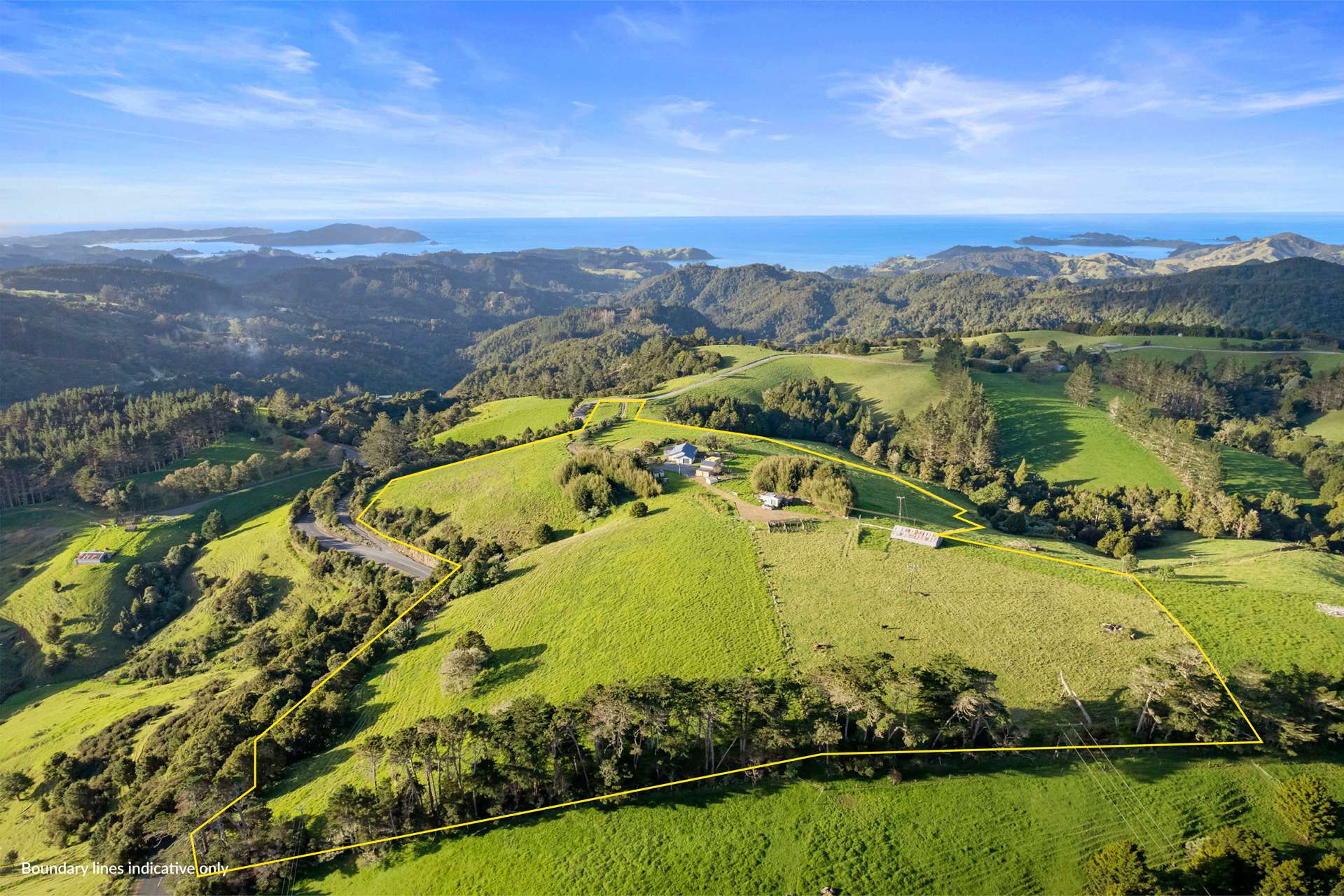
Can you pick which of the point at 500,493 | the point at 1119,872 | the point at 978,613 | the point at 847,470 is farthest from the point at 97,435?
the point at 1119,872

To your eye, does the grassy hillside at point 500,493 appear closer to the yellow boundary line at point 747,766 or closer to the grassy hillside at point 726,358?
the yellow boundary line at point 747,766

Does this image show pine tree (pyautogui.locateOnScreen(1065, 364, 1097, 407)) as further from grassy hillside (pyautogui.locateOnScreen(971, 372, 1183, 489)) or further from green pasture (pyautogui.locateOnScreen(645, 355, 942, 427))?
green pasture (pyautogui.locateOnScreen(645, 355, 942, 427))

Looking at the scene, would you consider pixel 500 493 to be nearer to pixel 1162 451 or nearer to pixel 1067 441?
pixel 1067 441

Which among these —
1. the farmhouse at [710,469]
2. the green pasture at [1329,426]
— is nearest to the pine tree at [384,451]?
the farmhouse at [710,469]

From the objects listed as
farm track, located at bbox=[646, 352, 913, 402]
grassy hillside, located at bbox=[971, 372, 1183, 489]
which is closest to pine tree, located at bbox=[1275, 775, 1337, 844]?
grassy hillside, located at bbox=[971, 372, 1183, 489]

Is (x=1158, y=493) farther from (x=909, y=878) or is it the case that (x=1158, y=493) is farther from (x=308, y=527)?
(x=308, y=527)

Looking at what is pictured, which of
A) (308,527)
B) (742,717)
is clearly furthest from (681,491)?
(308,527)
